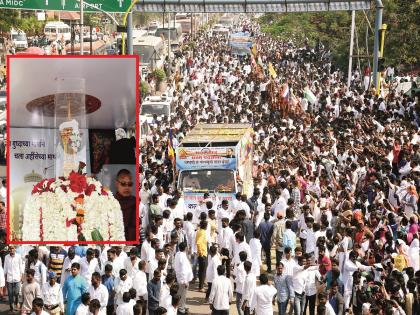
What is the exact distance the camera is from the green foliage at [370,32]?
4191cm

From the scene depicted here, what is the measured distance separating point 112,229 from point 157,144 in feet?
46.2

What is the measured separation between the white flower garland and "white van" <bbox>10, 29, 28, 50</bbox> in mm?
52769

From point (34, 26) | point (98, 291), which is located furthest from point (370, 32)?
point (98, 291)

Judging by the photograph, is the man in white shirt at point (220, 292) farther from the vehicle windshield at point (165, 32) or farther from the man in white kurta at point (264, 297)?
the vehicle windshield at point (165, 32)

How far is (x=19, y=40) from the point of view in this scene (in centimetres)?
6712

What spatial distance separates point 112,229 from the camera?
44.5ft

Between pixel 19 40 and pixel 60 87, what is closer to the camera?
pixel 60 87

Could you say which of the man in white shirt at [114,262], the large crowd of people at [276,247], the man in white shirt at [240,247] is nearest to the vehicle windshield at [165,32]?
the large crowd of people at [276,247]

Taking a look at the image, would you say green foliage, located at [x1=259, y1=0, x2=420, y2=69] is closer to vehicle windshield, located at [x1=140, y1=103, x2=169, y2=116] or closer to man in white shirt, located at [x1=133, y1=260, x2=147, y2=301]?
vehicle windshield, located at [x1=140, y1=103, x2=169, y2=116]

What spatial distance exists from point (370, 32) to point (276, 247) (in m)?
31.7

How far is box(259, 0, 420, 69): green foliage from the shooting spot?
41906mm

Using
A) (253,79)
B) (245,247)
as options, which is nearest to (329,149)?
(245,247)

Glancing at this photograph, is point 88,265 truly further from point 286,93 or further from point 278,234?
point 286,93

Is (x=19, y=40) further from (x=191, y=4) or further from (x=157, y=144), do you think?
(x=157, y=144)
